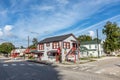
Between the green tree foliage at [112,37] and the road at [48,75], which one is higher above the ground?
the green tree foliage at [112,37]

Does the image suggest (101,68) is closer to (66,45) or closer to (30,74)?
(30,74)

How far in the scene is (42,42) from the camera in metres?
60.7

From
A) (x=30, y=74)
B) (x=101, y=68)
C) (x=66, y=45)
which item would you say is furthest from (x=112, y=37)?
(x=30, y=74)

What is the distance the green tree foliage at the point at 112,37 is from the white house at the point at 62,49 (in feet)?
74.0

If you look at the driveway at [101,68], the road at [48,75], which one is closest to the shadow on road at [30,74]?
the road at [48,75]

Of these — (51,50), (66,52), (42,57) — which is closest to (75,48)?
(66,52)

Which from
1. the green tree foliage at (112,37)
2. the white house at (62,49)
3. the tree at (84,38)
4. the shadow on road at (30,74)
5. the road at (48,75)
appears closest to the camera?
the road at (48,75)

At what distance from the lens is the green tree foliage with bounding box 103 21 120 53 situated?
7416 cm

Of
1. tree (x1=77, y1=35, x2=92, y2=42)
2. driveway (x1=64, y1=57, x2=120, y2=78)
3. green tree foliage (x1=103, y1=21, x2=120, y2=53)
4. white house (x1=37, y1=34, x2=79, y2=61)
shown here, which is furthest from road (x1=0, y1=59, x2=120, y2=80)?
tree (x1=77, y1=35, x2=92, y2=42)

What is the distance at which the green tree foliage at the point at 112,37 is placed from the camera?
74162 mm

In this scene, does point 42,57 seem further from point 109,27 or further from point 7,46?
point 7,46

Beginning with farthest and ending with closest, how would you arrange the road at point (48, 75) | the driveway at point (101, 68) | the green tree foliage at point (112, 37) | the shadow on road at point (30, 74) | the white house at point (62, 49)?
the green tree foliage at point (112, 37) < the white house at point (62, 49) < the driveway at point (101, 68) < the shadow on road at point (30, 74) < the road at point (48, 75)

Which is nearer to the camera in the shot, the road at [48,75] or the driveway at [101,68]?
the road at [48,75]

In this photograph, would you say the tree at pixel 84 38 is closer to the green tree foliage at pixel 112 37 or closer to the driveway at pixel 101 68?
the green tree foliage at pixel 112 37
